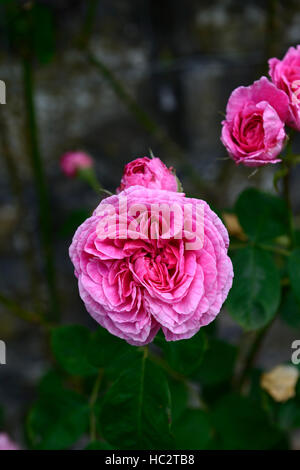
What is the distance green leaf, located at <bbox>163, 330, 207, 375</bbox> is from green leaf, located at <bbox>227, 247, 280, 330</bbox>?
57 mm

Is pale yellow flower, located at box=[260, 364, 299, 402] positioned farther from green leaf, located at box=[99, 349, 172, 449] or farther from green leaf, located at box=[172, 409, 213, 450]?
green leaf, located at box=[99, 349, 172, 449]

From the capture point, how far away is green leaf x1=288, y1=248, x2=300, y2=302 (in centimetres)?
55

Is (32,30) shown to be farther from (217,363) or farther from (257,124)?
(217,363)

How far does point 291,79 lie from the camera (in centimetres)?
48

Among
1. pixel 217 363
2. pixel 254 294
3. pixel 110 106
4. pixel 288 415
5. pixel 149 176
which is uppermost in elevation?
pixel 110 106

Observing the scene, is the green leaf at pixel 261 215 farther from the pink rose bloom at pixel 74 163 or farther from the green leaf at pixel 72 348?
the pink rose bloom at pixel 74 163

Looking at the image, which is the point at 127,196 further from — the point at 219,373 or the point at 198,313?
the point at 219,373

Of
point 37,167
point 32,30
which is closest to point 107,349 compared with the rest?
point 37,167

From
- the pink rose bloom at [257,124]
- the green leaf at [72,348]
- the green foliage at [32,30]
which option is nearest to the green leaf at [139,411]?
the green leaf at [72,348]

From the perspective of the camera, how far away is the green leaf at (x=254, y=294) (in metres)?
0.55

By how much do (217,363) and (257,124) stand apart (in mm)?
410

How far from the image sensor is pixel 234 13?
3.33 ft

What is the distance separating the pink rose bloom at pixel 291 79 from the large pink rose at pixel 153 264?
141 mm
